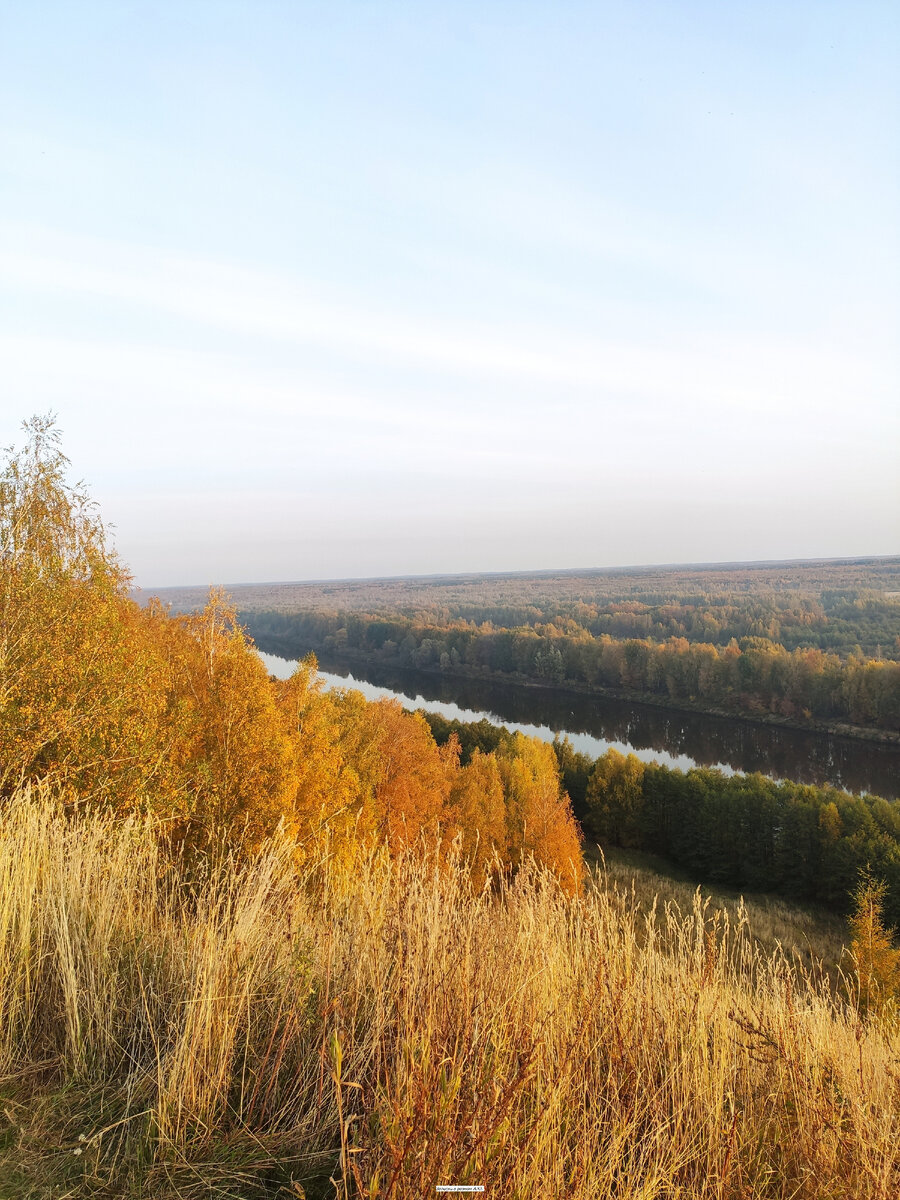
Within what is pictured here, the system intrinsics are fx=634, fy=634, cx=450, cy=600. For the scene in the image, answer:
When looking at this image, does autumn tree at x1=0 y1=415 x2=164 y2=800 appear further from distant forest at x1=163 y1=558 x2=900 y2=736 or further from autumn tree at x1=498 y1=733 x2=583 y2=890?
autumn tree at x1=498 y1=733 x2=583 y2=890

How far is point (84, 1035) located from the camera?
2883 millimetres

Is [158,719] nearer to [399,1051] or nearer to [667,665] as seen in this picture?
[399,1051]

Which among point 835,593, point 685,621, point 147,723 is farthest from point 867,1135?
point 835,593

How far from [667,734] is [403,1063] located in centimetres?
5241

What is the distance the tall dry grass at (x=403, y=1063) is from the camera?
210 centimetres

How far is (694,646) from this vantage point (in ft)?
207

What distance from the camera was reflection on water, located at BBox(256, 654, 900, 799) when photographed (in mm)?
40688

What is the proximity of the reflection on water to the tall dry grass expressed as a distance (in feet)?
103

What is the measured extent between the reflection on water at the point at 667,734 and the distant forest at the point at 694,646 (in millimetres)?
2929

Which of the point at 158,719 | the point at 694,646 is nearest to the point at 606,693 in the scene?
the point at 694,646

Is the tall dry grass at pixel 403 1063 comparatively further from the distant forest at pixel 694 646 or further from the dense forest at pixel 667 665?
the dense forest at pixel 667 665

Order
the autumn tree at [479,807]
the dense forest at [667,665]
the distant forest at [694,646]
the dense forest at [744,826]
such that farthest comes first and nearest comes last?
the distant forest at [694,646] < the dense forest at [667,665] < the dense forest at [744,826] < the autumn tree at [479,807]

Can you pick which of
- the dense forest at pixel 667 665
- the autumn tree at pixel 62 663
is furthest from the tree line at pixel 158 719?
the dense forest at pixel 667 665

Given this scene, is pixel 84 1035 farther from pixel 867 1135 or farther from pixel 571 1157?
pixel 867 1135
